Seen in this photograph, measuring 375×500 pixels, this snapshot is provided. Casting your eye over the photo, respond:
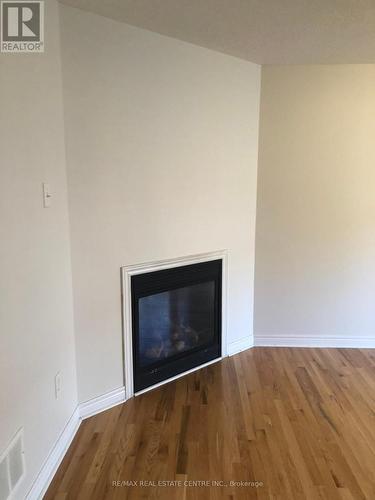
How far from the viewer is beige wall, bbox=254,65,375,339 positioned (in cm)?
303

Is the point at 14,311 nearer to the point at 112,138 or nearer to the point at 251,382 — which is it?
the point at 112,138

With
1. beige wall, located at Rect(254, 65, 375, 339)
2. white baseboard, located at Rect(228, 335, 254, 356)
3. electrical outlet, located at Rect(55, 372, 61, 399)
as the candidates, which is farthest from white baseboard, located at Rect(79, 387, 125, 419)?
beige wall, located at Rect(254, 65, 375, 339)

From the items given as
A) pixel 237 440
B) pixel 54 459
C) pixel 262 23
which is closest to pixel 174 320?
pixel 237 440

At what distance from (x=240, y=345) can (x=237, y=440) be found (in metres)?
1.17

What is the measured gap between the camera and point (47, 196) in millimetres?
1816

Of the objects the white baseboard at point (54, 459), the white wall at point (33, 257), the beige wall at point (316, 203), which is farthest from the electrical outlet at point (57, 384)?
the beige wall at point (316, 203)

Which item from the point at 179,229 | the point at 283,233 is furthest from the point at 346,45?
the point at 179,229

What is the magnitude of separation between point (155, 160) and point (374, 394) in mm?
2161

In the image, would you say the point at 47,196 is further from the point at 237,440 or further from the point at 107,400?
the point at 237,440

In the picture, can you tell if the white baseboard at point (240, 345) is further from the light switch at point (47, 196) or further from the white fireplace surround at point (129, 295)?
the light switch at point (47, 196)

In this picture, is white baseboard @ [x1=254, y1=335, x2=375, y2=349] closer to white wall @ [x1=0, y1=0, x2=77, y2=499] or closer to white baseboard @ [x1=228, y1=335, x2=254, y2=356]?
white baseboard @ [x1=228, y1=335, x2=254, y2=356]

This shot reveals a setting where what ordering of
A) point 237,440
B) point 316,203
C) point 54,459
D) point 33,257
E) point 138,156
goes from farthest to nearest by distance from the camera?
point 316,203
point 138,156
point 237,440
point 54,459
point 33,257

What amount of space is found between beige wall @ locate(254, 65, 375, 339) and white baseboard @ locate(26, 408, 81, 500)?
175cm

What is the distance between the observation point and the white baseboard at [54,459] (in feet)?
5.68
